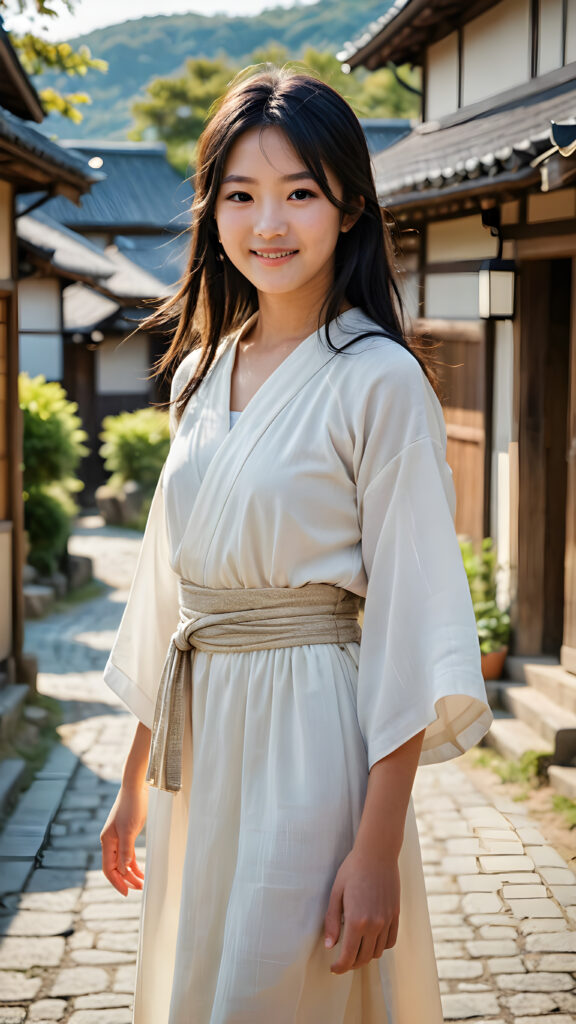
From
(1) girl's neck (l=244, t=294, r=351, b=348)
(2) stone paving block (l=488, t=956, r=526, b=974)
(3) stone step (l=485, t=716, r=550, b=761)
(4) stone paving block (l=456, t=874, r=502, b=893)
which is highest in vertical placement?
(1) girl's neck (l=244, t=294, r=351, b=348)

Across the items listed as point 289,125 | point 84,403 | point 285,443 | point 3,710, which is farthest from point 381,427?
point 84,403

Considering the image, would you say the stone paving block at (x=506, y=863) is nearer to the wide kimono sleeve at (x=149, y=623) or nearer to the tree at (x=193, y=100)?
the wide kimono sleeve at (x=149, y=623)

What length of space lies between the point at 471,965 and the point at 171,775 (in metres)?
2.54

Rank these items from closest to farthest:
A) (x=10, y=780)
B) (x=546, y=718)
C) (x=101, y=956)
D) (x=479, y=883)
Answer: (x=101, y=956)
(x=479, y=883)
(x=10, y=780)
(x=546, y=718)

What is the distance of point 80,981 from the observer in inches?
160

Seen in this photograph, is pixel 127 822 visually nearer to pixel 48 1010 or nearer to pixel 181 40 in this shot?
pixel 48 1010

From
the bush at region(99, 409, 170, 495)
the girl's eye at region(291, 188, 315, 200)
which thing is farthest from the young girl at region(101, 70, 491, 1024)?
the bush at region(99, 409, 170, 495)

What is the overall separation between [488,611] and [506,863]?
8.45 ft

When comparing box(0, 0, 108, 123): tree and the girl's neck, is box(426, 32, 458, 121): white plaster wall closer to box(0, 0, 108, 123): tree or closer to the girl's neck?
box(0, 0, 108, 123): tree

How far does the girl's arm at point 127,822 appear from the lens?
7.54 ft

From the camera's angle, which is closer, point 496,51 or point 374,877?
point 374,877

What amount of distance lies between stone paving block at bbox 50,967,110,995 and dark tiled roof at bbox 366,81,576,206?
4040 millimetres

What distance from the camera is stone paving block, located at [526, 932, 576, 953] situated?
425 centimetres

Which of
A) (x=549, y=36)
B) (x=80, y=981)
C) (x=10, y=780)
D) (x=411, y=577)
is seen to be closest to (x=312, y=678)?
(x=411, y=577)
